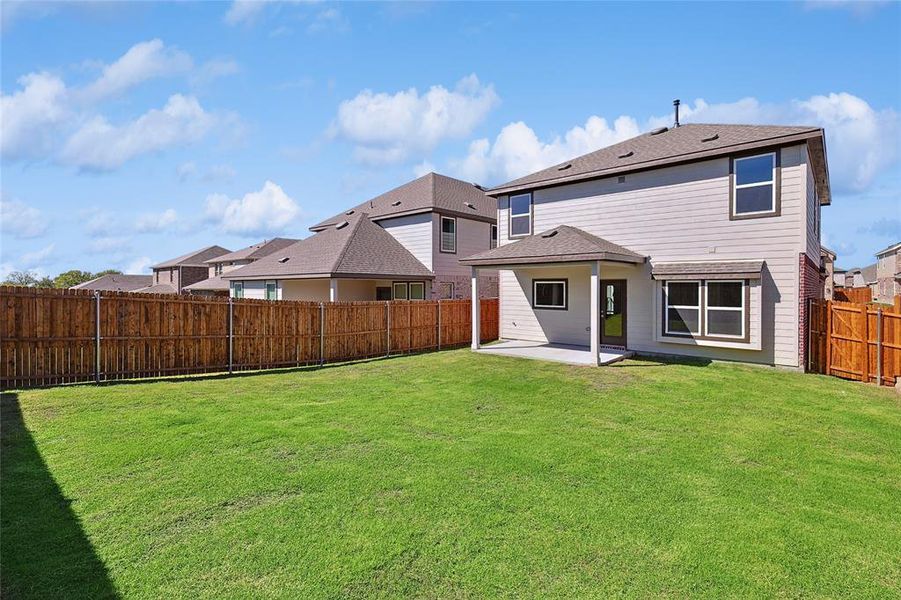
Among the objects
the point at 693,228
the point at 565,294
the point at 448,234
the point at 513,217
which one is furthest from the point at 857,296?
the point at 448,234

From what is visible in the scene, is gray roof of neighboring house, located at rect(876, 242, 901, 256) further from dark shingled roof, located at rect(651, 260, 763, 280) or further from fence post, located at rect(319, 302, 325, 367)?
fence post, located at rect(319, 302, 325, 367)

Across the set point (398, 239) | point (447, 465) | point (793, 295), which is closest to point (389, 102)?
point (398, 239)

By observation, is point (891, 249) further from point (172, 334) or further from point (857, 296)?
point (172, 334)

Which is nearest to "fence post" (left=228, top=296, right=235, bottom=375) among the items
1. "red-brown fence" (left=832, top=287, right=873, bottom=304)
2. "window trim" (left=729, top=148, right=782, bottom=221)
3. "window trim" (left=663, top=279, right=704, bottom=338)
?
"window trim" (left=663, top=279, right=704, bottom=338)

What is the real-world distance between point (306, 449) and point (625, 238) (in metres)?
11.9

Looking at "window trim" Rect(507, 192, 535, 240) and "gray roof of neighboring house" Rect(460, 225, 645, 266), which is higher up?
"window trim" Rect(507, 192, 535, 240)

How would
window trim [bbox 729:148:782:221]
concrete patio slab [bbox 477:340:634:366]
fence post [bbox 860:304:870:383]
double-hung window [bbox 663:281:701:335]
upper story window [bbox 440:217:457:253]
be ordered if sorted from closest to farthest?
1. fence post [bbox 860:304:870:383]
2. window trim [bbox 729:148:782:221]
3. double-hung window [bbox 663:281:701:335]
4. concrete patio slab [bbox 477:340:634:366]
5. upper story window [bbox 440:217:457:253]

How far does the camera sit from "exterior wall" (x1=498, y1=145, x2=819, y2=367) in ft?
36.9

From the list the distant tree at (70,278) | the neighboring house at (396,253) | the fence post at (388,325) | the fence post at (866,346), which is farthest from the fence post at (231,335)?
the distant tree at (70,278)

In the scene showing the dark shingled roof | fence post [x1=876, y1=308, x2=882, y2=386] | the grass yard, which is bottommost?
the grass yard

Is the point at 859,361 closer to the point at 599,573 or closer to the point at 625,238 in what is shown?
the point at 625,238

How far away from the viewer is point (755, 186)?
38.7 ft

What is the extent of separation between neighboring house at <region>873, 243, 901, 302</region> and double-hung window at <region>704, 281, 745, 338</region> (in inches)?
1870

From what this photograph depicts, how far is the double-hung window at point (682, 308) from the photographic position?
1249 centimetres
